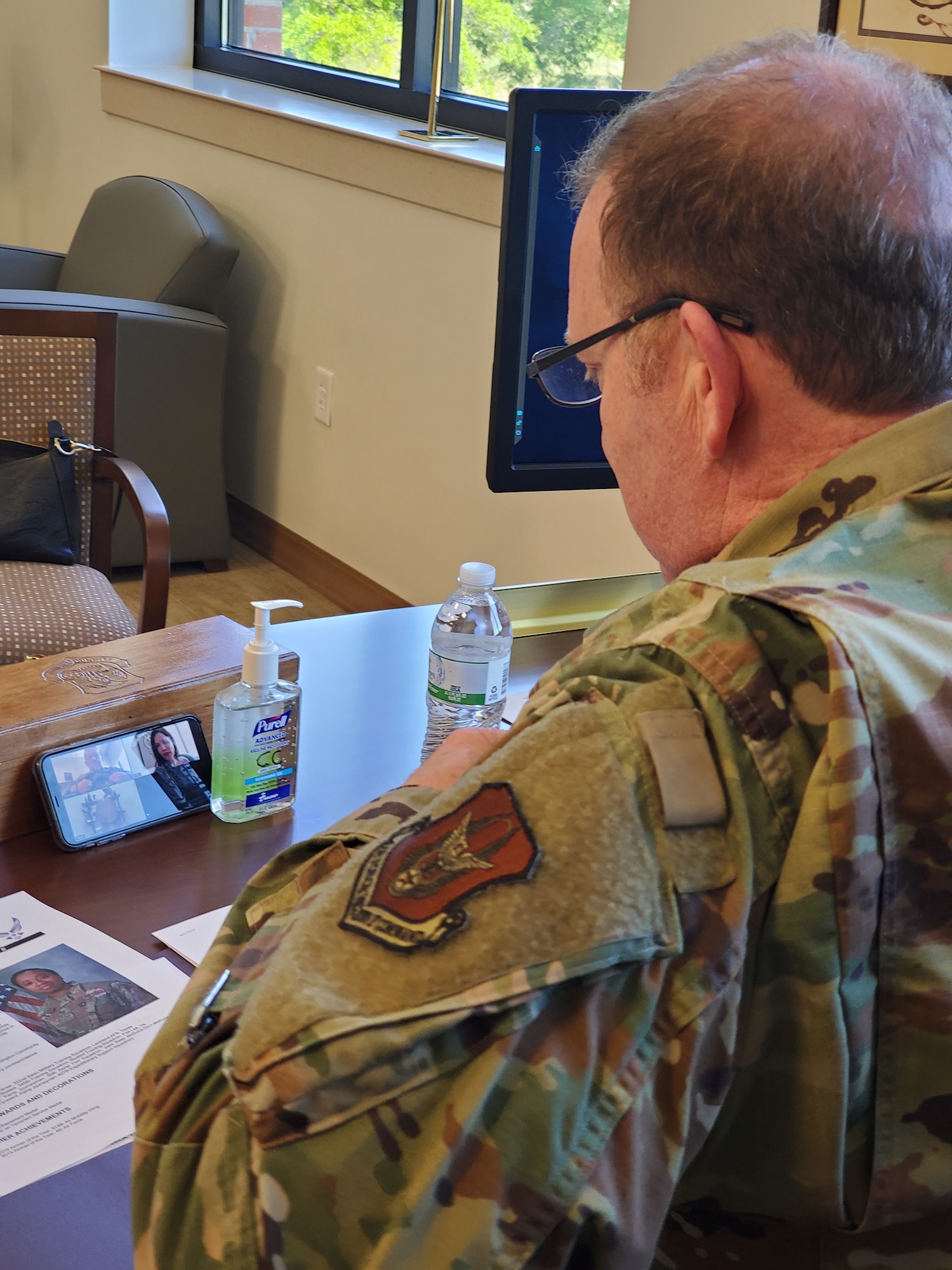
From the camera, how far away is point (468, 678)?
1158 mm

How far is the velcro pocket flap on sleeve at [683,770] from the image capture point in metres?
0.45

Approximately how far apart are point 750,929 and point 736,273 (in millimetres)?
316

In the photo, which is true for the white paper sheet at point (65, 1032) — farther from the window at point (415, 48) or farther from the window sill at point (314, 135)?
the window at point (415, 48)

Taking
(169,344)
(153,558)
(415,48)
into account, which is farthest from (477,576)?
(415,48)

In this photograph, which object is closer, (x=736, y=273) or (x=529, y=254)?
(x=736, y=273)

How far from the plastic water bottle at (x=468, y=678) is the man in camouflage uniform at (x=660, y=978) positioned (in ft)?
1.93

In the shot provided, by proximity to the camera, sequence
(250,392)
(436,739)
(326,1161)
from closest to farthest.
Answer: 1. (326,1161)
2. (436,739)
3. (250,392)

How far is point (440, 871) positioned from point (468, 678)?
69cm

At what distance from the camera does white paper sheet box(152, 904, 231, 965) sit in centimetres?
85

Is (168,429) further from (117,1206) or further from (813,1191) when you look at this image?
(813,1191)

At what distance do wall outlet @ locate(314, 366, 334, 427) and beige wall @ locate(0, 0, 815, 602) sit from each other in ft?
0.07

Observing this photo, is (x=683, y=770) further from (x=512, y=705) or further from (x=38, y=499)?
(x=38, y=499)

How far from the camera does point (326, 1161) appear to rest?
1.48ft

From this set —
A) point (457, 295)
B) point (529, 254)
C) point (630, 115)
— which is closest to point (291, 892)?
point (630, 115)
